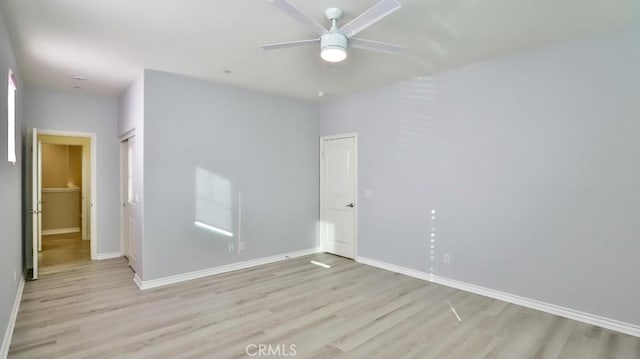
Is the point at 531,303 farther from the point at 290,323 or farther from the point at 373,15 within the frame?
the point at 373,15

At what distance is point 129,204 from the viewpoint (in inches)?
209

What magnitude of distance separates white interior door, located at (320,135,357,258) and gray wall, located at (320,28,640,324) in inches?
26.7

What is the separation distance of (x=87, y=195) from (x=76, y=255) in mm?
1927

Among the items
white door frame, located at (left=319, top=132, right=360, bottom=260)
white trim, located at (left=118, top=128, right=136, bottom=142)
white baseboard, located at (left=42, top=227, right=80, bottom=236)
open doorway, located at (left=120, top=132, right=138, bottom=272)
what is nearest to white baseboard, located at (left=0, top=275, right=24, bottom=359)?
open doorway, located at (left=120, top=132, right=138, bottom=272)

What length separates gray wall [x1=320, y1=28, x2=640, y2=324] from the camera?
3008 mm

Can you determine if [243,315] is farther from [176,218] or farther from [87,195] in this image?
[87,195]

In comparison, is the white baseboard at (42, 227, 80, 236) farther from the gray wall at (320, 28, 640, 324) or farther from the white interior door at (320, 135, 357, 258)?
the gray wall at (320, 28, 640, 324)

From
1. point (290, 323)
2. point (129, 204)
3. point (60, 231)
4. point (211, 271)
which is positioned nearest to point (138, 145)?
point (129, 204)

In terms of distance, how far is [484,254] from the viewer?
153 inches

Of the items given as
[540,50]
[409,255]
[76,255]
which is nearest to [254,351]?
[409,255]

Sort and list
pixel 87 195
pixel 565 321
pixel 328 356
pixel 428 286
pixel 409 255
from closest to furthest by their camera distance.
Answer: pixel 328 356 → pixel 565 321 → pixel 428 286 → pixel 409 255 → pixel 87 195

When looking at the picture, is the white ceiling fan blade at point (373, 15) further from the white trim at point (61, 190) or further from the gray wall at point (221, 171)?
the white trim at point (61, 190)

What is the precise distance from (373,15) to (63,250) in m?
6.80

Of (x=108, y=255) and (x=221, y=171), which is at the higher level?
(x=221, y=171)
